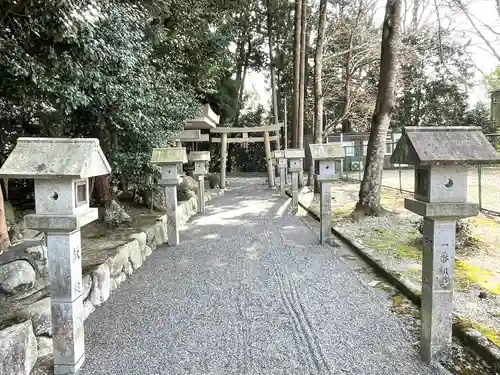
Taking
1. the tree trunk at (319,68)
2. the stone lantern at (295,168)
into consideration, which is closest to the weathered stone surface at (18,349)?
the stone lantern at (295,168)

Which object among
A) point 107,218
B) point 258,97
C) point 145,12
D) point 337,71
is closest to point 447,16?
point 145,12

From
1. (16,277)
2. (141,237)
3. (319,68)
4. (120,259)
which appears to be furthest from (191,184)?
(16,277)

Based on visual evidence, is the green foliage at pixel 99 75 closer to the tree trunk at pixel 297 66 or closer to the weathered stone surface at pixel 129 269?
the weathered stone surface at pixel 129 269

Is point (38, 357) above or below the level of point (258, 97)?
below

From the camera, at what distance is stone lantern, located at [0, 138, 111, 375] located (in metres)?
2.22

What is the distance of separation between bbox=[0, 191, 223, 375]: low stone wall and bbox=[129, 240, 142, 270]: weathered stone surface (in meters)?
0.01

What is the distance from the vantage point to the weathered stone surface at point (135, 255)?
4.57 meters

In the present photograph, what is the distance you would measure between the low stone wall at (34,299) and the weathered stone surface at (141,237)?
Answer: 312mm

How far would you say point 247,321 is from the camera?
120 inches

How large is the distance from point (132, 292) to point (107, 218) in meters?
2.11

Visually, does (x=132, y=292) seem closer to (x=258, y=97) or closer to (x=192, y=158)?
(x=192, y=158)

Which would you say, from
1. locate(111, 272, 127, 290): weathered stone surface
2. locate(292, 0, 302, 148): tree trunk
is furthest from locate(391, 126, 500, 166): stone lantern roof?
locate(292, 0, 302, 148): tree trunk

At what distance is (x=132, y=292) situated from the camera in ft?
12.6

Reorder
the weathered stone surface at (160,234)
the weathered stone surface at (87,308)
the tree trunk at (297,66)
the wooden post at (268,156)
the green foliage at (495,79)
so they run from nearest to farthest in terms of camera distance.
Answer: the weathered stone surface at (87,308)
the weathered stone surface at (160,234)
the tree trunk at (297,66)
the wooden post at (268,156)
the green foliage at (495,79)
